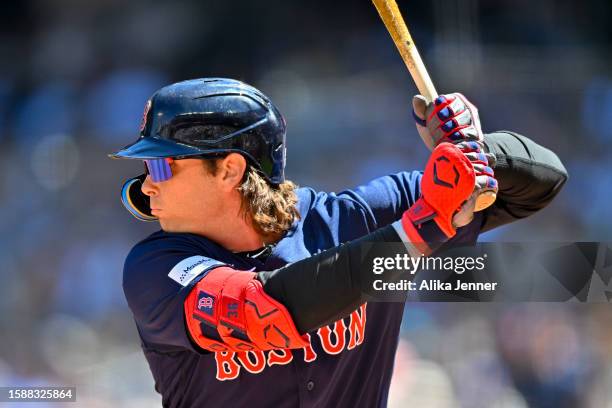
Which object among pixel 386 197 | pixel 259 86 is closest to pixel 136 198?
pixel 386 197

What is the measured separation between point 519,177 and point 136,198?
0.93m

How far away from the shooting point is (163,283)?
1.70 m

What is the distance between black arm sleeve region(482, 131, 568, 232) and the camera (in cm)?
200

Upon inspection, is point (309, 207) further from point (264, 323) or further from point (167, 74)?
point (167, 74)

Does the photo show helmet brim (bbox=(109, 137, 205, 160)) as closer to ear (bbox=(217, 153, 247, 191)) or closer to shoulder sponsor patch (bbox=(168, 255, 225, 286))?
ear (bbox=(217, 153, 247, 191))

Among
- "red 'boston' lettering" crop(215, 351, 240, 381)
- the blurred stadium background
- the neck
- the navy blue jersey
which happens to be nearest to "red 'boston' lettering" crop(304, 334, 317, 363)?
the navy blue jersey

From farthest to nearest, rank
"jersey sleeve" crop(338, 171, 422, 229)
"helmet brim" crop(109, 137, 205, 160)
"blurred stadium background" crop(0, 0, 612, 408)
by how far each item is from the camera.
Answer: "blurred stadium background" crop(0, 0, 612, 408), "jersey sleeve" crop(338, 171, 422, 229), "helmet brim" crop(109, 137, 205, 160)

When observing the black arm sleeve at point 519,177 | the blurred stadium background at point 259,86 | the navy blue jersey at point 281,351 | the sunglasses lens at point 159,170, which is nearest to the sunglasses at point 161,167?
the sunglasses lens at point 159,170

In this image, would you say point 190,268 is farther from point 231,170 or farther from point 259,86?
point 259,86

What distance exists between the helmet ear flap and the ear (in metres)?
0.21

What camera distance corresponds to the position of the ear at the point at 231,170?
1.86 meters

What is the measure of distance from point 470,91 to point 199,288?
2.92 m

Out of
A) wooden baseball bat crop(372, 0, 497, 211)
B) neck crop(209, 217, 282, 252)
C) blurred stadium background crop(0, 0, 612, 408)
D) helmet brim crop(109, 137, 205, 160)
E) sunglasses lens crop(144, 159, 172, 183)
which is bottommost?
blurred stadium background crop(0, 0, 612, 408)

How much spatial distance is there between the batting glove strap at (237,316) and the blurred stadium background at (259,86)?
2.63 metres
